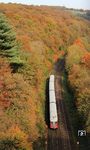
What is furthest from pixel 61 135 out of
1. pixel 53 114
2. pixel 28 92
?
pixel 28 92

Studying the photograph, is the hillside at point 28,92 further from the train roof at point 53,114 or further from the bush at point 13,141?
the train roof at point 53,114

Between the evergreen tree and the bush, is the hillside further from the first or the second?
the evergreen tree

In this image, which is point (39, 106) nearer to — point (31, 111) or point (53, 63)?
point (31, 111)

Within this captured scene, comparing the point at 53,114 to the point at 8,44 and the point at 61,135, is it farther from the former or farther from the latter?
the point at 8,44

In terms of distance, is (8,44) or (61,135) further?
(8,44)

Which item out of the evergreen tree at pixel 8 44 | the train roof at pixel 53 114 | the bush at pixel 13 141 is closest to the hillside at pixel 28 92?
the bush at pixel 13 141

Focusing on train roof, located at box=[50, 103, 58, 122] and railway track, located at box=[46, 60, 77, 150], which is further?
train roof, located at box=[50, 103, 58, 122]

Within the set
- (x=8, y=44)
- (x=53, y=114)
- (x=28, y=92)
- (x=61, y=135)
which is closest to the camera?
(x=28, y=92)

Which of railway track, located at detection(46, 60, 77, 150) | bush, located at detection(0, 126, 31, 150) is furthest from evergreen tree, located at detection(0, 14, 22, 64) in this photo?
bush, located at detection(0, 126, 31, 150)

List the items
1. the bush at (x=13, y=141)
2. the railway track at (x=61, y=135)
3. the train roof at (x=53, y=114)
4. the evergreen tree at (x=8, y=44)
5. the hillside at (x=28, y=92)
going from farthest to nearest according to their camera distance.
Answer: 1. the train roof at (x=53, y=114)
2. the evergreen tree at (x=8, y=44)
3. the railway track at (x=61, y=135)
4. the hillside at (x=28, y=92)
5. the bush at (x=13, y=141)

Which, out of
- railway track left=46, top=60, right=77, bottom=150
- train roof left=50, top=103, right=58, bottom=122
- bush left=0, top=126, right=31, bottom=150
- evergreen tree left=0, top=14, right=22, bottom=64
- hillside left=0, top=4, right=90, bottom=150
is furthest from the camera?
train roof left=50, top=103, right=58, bottom=122

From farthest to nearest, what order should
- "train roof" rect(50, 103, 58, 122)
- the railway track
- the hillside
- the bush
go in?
"train roof" rect(50, 103, 58, 122)
the railway track
the hillside
the bush
